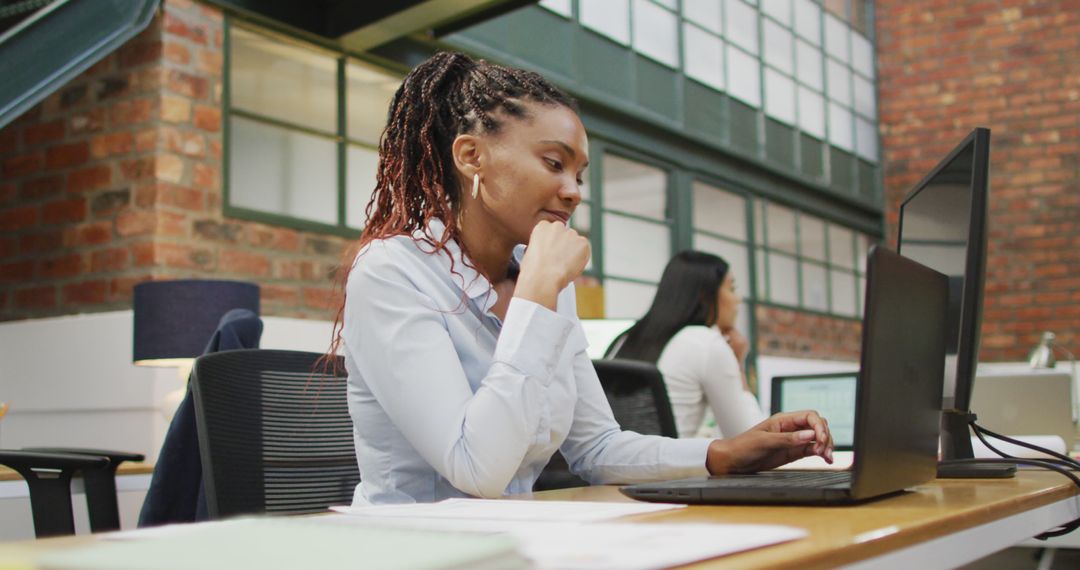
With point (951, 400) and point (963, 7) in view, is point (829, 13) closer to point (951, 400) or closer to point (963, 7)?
point (963, 7)

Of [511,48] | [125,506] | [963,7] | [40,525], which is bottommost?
[125,506]

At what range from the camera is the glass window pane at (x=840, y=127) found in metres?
8.72

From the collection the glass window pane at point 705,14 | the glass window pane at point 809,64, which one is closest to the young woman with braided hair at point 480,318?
the glass window pane at point 705,14

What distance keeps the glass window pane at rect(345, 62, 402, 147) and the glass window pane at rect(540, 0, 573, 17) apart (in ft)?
4.63

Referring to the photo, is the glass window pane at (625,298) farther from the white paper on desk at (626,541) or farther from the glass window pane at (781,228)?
the white paper on desk at (626,541)

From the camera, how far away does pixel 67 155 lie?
376 cm

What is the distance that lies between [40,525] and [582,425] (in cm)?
99

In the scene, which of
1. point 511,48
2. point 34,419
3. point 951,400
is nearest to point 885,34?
point 511,48

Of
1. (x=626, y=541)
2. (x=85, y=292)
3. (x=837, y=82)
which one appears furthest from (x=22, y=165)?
(x=837, y=82)

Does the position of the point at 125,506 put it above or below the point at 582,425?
below

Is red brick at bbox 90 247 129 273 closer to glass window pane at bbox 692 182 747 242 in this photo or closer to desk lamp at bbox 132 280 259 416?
desk lamp at bbox 132 280 259 416

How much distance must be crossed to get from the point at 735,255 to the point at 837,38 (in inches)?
111

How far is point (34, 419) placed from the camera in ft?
11.9

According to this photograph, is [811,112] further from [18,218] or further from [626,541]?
[626,541]
